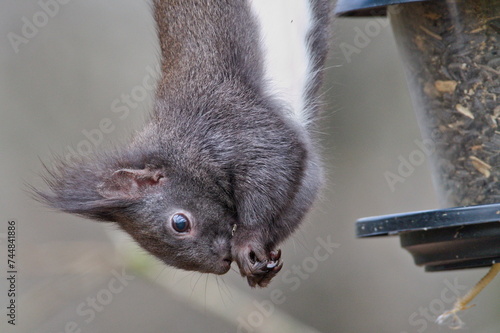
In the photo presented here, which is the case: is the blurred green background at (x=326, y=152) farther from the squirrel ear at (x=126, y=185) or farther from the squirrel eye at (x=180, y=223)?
the squirrel eye at (x=180, y=223)

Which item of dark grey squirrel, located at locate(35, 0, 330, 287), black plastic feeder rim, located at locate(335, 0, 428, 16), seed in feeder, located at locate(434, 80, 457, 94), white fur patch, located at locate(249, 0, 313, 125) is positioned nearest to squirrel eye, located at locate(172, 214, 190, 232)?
dark grey squirrel, located at locate(35, 0, 330, 287)

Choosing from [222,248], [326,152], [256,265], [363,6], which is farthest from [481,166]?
[326,152]

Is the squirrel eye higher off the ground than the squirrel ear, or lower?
lower

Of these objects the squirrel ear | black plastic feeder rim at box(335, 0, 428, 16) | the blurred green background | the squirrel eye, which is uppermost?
black plastic feeder rim at box(335, 0, 428, 16)

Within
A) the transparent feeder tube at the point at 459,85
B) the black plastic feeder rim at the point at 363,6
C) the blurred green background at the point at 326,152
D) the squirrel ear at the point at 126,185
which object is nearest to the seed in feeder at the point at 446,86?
the transparent feeder tube at the point at 459,85

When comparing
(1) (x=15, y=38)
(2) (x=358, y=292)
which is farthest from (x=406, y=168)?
(1) (x=15, y=38)

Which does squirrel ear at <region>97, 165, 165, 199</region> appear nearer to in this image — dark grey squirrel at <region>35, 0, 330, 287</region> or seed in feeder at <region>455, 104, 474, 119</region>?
dark grey squirrel at <region>35, 0, 330, 287</region>

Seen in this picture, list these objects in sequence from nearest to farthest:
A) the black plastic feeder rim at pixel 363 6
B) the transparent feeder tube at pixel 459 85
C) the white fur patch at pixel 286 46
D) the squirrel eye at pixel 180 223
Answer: the black plastic feeder rim at pixel 363 6
the transparent feeder tube at pixel 459 85
the squirrel eye at pixel 180 223
the white fur patch at pixel 286 46

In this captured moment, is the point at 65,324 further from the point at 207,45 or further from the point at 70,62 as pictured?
the point at 207,45
